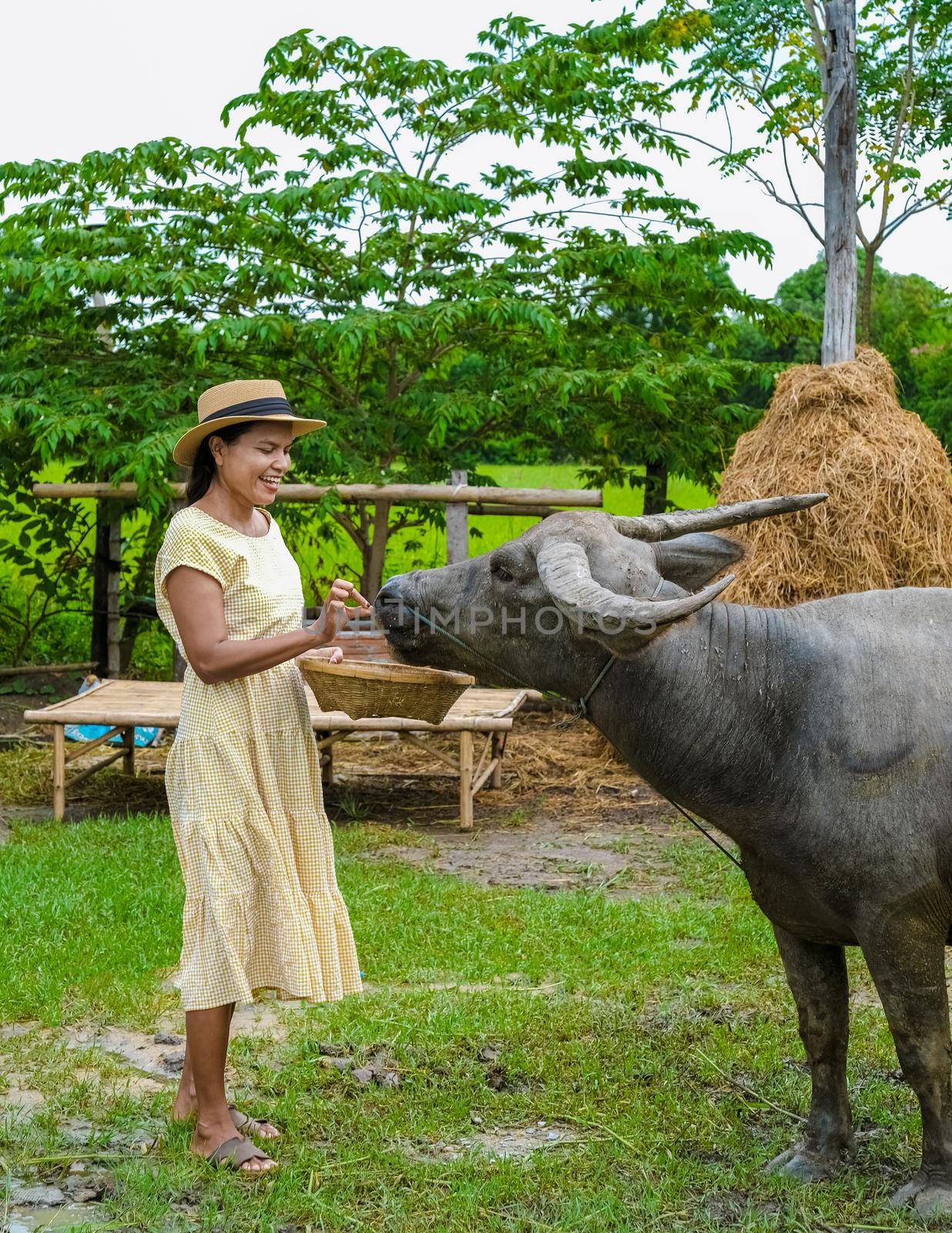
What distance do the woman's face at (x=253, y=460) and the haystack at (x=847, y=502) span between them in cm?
451

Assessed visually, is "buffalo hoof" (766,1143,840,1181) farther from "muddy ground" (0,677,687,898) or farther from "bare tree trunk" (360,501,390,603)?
"bare tree trunk" (360,501,390,603)

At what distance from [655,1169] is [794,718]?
130 centimetres

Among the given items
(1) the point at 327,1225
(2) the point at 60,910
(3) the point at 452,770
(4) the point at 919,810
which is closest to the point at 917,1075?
(4) the point at 919,810

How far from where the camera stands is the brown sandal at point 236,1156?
3400 millimetres

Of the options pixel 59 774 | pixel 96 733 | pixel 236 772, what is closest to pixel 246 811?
pixel 236 772

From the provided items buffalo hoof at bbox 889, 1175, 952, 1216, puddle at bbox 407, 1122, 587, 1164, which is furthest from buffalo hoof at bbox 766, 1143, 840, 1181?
puddle at bbox 407, 1122, 587, 1164

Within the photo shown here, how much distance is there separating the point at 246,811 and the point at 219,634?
0.50m

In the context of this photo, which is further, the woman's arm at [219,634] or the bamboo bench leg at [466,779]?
the bamboo bench leg at [466,779]

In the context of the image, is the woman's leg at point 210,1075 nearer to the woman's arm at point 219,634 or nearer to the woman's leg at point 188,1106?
the woman's leg at point 188,1106

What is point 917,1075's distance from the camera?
3180 millimetres

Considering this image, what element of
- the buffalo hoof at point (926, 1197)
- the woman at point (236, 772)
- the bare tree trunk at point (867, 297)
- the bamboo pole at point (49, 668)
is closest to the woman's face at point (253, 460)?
the woman at point (236, 772)

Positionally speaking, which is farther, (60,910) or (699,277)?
(699,277)

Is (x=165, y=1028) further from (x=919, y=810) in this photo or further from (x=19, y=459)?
(x=19, y=459)

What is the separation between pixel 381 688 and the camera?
495 centimetres
